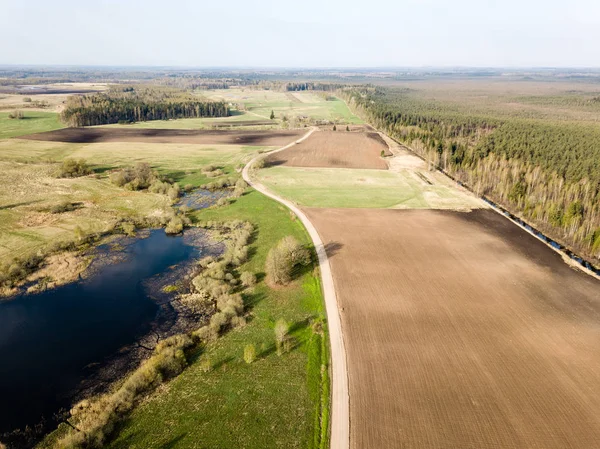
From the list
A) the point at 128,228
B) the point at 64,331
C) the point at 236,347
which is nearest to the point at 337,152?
the point at 128,228

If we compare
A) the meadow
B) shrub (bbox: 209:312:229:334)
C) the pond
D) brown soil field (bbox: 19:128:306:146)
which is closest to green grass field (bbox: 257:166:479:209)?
the pond

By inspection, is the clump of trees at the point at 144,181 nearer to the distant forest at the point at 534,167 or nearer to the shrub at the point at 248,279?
the shrub at the point at 248,279

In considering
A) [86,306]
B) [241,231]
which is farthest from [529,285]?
[86,306]

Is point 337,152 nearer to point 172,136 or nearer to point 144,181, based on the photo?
point 144,181

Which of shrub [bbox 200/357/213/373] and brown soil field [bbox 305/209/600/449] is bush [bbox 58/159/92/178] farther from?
shrub [bbox 200/357/213/373]

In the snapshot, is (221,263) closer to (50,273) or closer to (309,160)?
(50,273)

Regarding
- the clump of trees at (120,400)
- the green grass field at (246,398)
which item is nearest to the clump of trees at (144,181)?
the green grass field at (246,398)
